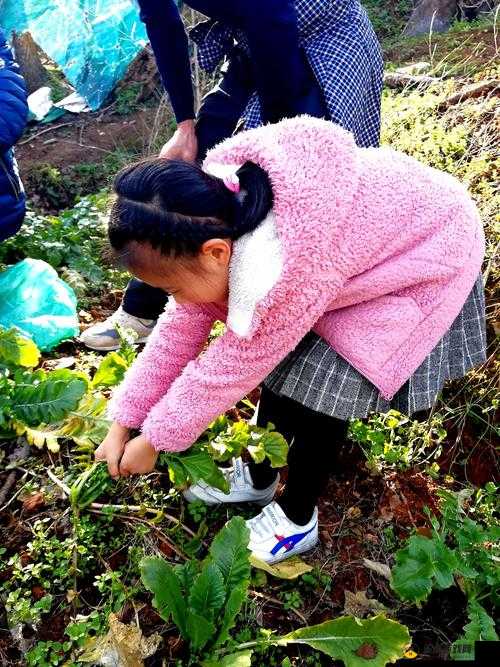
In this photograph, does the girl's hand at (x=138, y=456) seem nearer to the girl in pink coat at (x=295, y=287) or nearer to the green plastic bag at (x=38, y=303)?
the girl in pink coat at (x=295, y=287)

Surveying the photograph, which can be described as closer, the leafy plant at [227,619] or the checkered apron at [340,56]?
the leafy plant at [227,619]

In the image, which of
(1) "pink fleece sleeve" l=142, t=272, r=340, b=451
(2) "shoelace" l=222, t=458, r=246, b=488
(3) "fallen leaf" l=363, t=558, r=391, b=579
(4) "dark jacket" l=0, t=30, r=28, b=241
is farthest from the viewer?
(4) "dark jacket" l=0, t=30, r=28, b=241

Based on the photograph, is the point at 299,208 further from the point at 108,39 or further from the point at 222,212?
the point at 108,39

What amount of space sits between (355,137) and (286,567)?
1369mm

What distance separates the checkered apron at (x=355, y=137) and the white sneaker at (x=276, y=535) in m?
0.42

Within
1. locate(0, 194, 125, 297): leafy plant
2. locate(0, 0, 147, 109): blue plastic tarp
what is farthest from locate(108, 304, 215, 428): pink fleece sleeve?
locate(0, 0, 147, 109): blue plastic tarp

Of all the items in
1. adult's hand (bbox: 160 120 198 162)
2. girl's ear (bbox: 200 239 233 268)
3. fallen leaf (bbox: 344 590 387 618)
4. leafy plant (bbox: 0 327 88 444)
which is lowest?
fallen leaf (bbox: 344 590 387 618)

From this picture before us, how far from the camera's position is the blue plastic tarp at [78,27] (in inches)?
226

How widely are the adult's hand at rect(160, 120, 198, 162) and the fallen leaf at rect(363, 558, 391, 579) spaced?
146 cm

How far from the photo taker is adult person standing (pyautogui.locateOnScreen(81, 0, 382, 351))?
5.91 ft

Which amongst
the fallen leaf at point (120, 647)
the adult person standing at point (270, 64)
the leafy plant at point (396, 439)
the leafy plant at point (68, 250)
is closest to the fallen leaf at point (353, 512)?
the leafy plant at point (396, 439)

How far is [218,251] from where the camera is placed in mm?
1286

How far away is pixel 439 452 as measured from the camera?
7.09 ft

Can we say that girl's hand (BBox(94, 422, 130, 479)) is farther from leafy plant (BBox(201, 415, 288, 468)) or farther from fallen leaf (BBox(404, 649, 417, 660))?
fallen leaf (BBox(404, 649, 417, 660))
